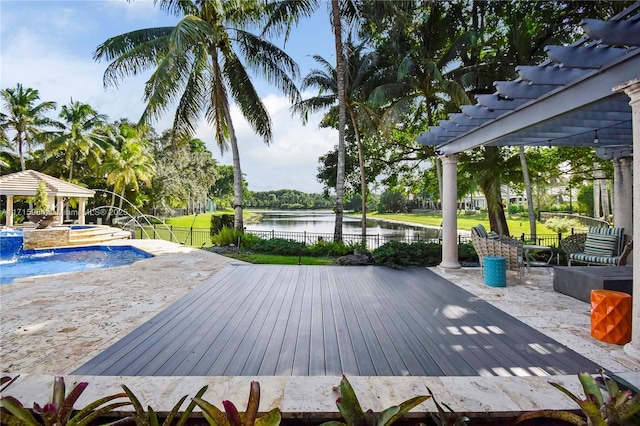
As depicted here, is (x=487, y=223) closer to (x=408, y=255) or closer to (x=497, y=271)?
(x=408, y=255)

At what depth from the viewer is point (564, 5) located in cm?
1100

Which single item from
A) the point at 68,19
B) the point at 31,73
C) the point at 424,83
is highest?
the point at 424,83

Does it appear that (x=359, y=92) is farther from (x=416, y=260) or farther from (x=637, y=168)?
(x=637, y=168)

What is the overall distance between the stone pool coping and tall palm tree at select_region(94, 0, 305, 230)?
5.92m

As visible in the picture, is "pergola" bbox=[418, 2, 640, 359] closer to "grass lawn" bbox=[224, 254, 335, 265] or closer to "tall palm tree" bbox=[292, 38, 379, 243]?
"grass lawn" bbox=[224, 254, 335, 265]

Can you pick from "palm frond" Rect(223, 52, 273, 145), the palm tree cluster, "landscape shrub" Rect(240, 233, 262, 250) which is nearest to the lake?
"landscape shrub" Rect(240, 233, 262, 250)

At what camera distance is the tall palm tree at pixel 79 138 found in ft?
70.1

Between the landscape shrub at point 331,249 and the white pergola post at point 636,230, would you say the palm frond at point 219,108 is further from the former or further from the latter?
the white pergola post at point 636,230

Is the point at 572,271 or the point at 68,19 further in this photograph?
the point at 68,19

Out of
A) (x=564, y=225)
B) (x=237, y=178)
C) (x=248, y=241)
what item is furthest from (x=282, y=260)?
(x=564, y=225)

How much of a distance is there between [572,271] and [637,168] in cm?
261

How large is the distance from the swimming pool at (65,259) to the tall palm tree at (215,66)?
4.30 metres

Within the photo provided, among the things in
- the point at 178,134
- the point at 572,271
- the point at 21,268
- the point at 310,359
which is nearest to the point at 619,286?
the point at 572,271

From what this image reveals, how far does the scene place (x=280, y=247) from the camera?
10062mm
